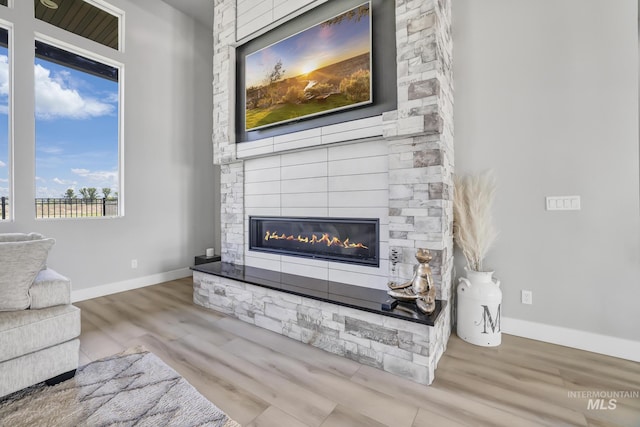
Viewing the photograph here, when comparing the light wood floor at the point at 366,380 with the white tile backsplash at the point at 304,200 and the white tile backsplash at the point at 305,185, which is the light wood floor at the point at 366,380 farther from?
the white tile backsplash at the point at 305,185

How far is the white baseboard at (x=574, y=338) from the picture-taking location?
6.85ft

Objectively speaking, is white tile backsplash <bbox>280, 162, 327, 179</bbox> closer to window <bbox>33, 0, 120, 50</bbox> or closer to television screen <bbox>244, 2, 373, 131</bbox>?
television screen <bbox>244, 2, 373, 131</bbox>

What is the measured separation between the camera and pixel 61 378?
179 centimetres

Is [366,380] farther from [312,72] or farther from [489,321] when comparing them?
[312,72]

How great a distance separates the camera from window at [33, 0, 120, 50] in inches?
124

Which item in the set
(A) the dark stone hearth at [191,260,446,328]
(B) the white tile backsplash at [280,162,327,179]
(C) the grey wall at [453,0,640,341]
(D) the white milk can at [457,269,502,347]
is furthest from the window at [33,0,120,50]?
(D) the white milk can at [457,269,502,347]

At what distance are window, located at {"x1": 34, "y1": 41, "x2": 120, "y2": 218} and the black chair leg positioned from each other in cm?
216

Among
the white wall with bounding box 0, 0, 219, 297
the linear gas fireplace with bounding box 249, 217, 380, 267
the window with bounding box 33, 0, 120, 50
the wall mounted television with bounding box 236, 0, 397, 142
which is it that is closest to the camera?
the wall mounted television with bounding box 236, 0, 397, 142

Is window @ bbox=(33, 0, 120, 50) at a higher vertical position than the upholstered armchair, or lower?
higher

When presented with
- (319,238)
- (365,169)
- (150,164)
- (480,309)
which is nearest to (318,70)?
(365,169)

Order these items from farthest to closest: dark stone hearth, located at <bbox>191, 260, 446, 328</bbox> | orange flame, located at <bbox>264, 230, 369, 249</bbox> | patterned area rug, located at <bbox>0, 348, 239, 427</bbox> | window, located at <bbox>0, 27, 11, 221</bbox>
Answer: window, located at <bbox>0, 27, 11, 221</bbox> → orange flame, located at <bbox>264, 230, 369, 249</bbox> → dark stone hearth, located at <bbox>191, 260, 446, 328</bbox> → patterned area rug, located at <bbox>0, 348, 239, 427</bbox>

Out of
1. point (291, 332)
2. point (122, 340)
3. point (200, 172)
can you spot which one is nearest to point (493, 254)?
point (291, 332)

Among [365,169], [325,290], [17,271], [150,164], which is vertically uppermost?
[150,164]

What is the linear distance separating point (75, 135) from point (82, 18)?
1.38 metres
